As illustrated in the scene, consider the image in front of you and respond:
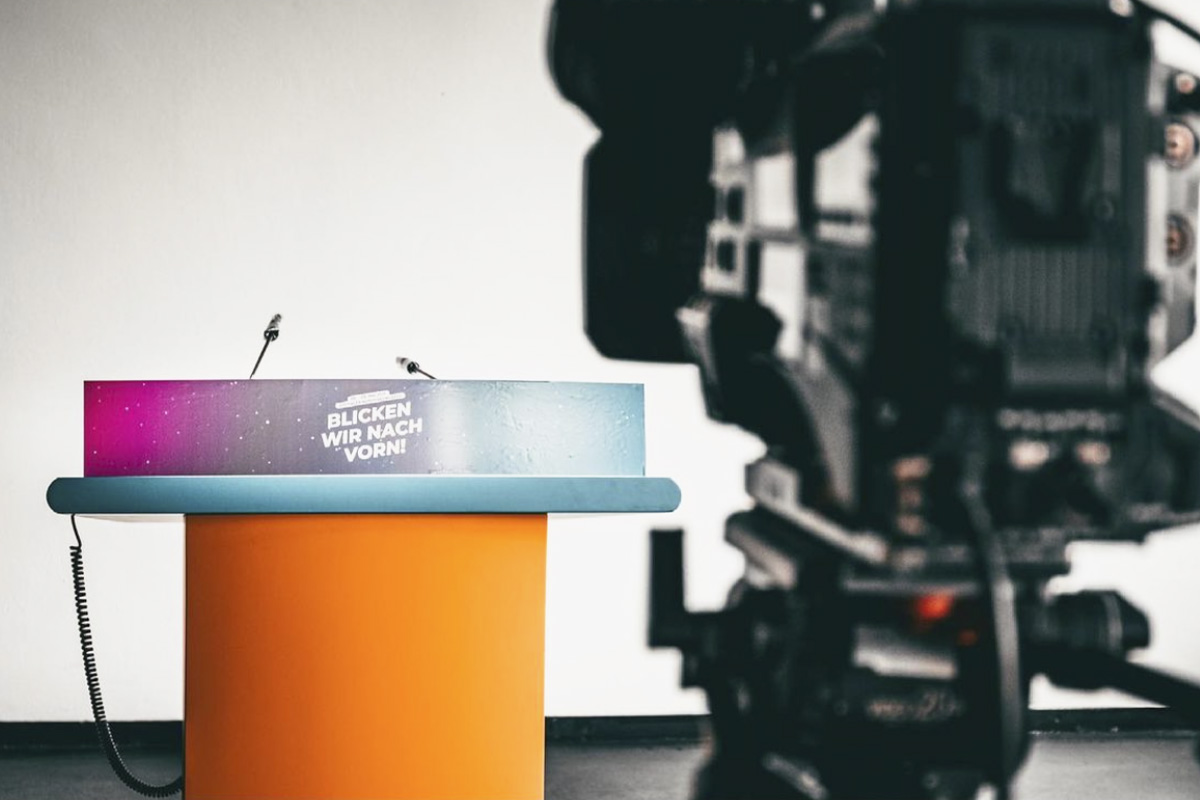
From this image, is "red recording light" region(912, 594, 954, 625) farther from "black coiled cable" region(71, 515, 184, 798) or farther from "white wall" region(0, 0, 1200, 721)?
"white wall" region(0, 0, 1200, 721)

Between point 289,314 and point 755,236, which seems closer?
point 755,236

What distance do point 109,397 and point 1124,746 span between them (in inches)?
102

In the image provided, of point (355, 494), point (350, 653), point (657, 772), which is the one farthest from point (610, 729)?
point (355, 494)

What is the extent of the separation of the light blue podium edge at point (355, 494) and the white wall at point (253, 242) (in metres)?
1.49

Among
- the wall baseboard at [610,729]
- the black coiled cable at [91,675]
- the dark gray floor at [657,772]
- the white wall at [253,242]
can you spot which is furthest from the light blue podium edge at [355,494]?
the wall baseboard at [610,729]

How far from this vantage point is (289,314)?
303 centimetres

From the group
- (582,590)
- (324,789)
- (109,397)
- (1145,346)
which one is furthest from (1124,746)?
(1145,346)

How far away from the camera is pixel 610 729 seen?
3137mm

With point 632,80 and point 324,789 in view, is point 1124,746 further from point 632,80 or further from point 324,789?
point 632,80

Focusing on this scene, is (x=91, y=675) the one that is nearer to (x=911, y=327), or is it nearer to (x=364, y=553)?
(x=364, y=553)

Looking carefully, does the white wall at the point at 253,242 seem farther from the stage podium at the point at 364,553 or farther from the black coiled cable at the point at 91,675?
the stage podium at the point at 364,553

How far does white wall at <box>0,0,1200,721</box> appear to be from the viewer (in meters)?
3.00

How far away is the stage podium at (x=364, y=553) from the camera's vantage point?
1.51 m

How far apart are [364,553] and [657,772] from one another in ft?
4.78
